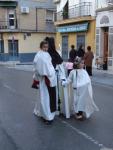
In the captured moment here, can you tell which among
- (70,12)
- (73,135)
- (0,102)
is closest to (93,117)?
(73,135)

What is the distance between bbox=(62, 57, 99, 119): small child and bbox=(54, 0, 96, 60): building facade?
2014 centimetres

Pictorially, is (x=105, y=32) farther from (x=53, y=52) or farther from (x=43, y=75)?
(x=43, y=75)

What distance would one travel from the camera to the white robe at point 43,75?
28.6 ft

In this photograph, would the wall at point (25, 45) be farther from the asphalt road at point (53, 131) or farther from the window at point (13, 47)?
the asphalt road at point (53, 131)

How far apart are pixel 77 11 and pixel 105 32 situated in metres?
4.77

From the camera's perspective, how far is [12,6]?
149 ft

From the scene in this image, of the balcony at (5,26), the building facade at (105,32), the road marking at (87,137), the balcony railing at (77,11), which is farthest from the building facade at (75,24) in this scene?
the road marking at (87,137)

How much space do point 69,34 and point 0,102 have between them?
74.1 feet

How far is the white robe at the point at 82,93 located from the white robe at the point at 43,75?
53 cm

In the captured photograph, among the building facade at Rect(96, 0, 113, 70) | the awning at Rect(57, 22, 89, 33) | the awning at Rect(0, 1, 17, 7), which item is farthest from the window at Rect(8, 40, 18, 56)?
the building facade at Rect(96, 0, 113, 70)

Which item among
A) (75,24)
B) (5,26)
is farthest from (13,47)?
(75,24)

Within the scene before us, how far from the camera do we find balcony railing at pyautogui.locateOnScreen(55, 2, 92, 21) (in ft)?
97.5

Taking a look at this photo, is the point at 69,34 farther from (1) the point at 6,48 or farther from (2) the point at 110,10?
(1) the point at 6,48

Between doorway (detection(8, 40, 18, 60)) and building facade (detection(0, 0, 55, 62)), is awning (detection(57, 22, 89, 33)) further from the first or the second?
doorway (detection(8, 40, 18, 60))
